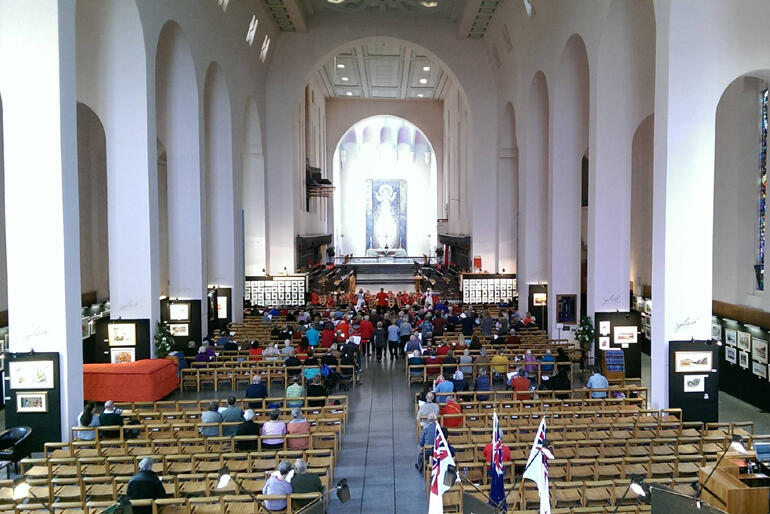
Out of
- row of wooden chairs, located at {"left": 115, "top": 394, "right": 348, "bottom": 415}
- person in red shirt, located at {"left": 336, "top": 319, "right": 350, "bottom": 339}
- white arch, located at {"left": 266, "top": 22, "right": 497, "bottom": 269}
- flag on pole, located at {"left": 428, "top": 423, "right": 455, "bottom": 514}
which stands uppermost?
white arch, located at {"left": 266, "top": 22, "right": 497, "bottom": 269}

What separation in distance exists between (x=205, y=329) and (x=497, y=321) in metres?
9.04

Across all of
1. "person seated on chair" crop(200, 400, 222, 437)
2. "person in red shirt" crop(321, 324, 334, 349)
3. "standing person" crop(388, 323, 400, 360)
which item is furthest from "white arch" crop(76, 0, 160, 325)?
"standing person" crop(388, 323, 400, 360)

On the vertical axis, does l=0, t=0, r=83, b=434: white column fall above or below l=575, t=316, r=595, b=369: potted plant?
above

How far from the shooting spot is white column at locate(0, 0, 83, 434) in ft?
30.6

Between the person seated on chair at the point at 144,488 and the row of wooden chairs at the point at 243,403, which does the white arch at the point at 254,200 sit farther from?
the person seated on chair at the point at 144,488

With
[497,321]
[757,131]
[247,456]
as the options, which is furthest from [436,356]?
[757,131]

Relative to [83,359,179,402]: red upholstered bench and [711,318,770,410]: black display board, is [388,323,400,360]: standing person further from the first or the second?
[711,318,770,410]: black display board

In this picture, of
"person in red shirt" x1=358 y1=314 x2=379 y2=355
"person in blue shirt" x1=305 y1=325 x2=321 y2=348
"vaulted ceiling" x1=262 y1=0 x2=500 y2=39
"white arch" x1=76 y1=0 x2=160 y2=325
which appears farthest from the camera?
"vaulted ceiling" x1=262 y1=0 x2=500 y2=39

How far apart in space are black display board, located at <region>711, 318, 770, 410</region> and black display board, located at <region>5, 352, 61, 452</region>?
13.4m

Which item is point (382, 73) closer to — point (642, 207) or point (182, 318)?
point (642, 207)

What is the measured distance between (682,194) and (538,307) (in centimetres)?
1071

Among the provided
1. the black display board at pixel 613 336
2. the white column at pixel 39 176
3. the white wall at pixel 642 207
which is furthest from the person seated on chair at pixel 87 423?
the white wall at pixel 642 207

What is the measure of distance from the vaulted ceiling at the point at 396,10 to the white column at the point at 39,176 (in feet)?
48.8

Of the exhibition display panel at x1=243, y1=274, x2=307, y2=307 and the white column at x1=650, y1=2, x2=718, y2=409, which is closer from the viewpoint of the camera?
the white column at x1=650, y1=2, x2=718, y2=409
